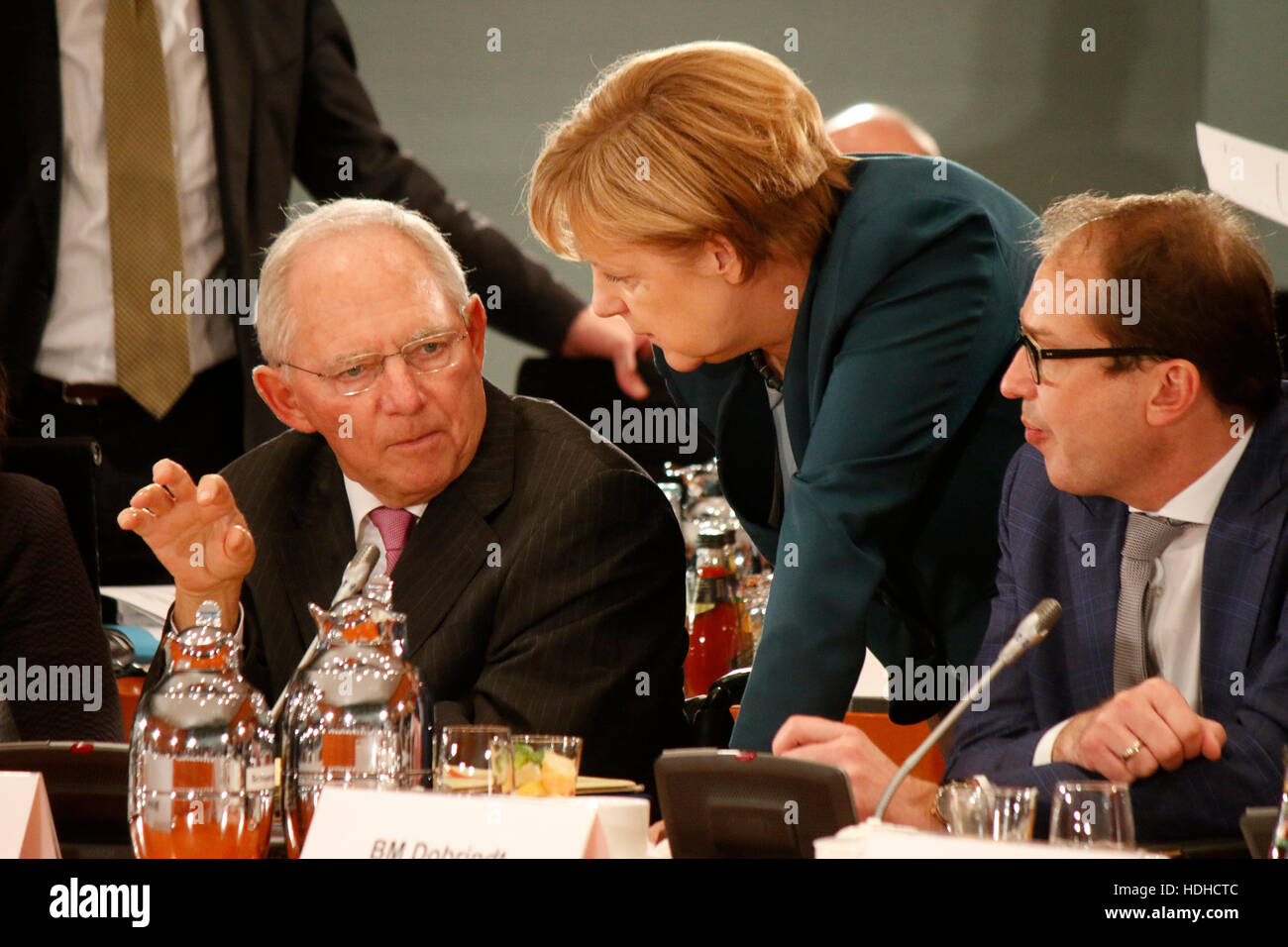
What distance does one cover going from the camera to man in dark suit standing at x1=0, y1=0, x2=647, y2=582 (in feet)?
11.7

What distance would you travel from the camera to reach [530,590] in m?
1.90

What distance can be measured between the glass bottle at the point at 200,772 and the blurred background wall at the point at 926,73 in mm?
2693

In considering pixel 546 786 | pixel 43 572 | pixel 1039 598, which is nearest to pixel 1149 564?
pixel 1039 598

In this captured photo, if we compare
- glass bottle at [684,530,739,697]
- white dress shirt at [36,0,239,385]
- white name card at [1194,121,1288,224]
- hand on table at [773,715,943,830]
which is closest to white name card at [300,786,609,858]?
hand on table at [773,715,943,830]

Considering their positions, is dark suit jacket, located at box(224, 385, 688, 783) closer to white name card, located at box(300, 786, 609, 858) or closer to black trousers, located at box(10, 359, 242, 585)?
white name card, located at box(300, 786, 609, 858)

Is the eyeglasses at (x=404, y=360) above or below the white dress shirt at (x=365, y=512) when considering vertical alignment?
above

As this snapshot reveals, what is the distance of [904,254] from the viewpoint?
179 cm

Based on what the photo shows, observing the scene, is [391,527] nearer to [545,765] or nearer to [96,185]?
[545,765]

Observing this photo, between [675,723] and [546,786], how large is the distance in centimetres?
65

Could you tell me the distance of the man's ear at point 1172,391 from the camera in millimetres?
1673

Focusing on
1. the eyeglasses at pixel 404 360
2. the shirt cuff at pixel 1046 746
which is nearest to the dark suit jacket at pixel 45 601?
the eyeglasses at pixel 404 360

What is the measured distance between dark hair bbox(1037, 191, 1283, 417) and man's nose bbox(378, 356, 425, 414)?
2.64ft

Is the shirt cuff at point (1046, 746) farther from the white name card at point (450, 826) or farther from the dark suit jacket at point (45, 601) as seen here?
the dark suit jacket at point (45, 601)

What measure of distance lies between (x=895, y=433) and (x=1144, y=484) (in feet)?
0.89
